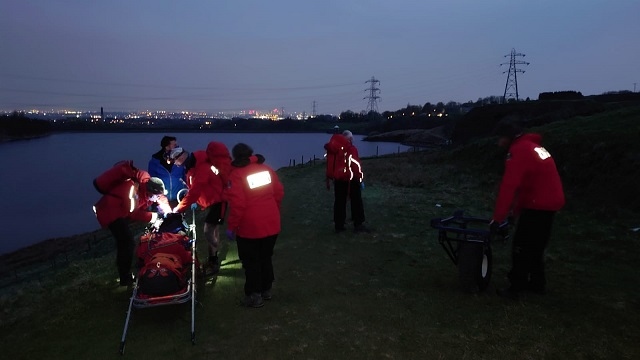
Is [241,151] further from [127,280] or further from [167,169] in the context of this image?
[127,280]

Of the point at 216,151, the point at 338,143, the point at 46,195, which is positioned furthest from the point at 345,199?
the point at 46,195

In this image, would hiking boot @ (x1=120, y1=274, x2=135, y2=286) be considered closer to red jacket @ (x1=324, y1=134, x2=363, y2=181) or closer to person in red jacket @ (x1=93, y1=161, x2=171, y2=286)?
person in red jacket @ (x1=93, y1=161, x2=171, y2=286)

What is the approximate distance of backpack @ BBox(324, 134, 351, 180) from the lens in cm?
931

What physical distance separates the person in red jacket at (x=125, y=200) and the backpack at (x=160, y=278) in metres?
1.16

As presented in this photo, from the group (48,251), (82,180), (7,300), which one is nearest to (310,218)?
(7,300)

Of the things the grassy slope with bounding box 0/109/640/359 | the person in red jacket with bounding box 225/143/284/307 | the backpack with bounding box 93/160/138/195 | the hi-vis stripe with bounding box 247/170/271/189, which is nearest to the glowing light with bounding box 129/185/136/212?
the backpack with bounding box 93/160/138/195

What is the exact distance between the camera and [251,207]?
5469 millimetres

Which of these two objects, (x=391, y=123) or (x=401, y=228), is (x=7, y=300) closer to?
(x=401, y=228)

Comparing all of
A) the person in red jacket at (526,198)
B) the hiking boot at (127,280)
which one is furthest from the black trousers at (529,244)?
the hiking boot at (127,280)

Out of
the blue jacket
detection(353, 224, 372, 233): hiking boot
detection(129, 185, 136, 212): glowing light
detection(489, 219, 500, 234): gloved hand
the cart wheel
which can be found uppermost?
the blue jacket

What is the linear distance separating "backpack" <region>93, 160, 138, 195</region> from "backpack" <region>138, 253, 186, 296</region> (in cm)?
136

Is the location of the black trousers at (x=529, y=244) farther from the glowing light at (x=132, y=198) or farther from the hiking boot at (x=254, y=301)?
the glowing light at (x=132, y=198)

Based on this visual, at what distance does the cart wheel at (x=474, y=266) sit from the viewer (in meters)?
5.97

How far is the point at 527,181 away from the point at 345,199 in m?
4.61
